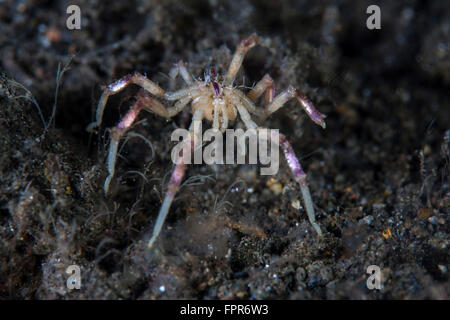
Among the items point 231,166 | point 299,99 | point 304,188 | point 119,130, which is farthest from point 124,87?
point 304,188

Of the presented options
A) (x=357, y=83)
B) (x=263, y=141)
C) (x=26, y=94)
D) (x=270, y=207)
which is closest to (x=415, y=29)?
(x=357, y=83)

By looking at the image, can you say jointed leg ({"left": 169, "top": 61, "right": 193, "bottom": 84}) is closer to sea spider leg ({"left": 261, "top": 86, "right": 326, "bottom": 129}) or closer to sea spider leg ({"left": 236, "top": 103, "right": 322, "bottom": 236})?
sea spider leg ({"left": 261, "top": 86, "right": 326, "bottom": 129})

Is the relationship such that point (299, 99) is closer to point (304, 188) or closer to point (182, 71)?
point (304, 188)

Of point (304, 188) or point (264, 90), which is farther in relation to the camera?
point (264, 90)

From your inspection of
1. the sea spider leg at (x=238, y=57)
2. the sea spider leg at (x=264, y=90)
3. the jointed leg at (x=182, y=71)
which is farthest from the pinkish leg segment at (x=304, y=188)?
the jointed leg at (x=182, y=71)

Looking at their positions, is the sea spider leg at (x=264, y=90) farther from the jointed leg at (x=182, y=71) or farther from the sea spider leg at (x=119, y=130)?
the sea spider leg at (x=119, y=130)

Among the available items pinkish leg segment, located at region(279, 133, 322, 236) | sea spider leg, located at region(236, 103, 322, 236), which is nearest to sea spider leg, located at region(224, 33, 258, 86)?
sea spider leg, located at region(236, 103, 322, 236)
